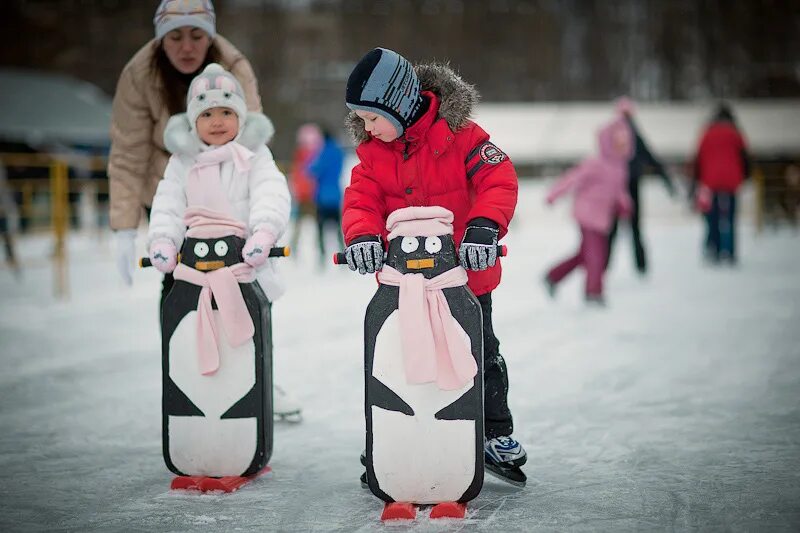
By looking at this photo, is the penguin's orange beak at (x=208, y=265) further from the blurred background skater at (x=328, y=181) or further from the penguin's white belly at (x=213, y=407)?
the blurred background skater at (x=328, y=181)

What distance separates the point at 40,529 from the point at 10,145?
62.3ft

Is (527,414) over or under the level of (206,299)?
under

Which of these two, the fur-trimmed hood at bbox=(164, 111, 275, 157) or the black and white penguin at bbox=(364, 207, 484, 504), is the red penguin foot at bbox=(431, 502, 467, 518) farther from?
the fur-trimmed hood at bbox=(164, 111, 275, 157)

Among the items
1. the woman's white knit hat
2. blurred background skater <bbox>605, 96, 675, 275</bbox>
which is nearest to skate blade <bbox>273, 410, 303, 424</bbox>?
the woman's white knit hat

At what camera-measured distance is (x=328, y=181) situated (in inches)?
408

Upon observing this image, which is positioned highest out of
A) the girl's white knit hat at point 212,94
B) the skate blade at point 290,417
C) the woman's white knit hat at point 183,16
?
the woman's white knit hat at point 183,16

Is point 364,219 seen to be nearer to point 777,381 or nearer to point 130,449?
point 130,449

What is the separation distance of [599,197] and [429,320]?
477 cm

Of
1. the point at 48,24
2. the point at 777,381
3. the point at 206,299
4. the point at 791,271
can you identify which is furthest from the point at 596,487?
the point at 48,24

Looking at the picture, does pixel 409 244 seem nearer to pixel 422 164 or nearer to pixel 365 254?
pixel 365 254

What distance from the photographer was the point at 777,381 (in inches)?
176

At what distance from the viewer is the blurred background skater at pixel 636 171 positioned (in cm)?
789

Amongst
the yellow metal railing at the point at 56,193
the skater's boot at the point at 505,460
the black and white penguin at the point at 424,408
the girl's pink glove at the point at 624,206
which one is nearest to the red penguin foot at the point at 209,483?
the black and white penguin at the point at 424,408

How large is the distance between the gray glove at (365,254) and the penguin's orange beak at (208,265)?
20.0 inches
